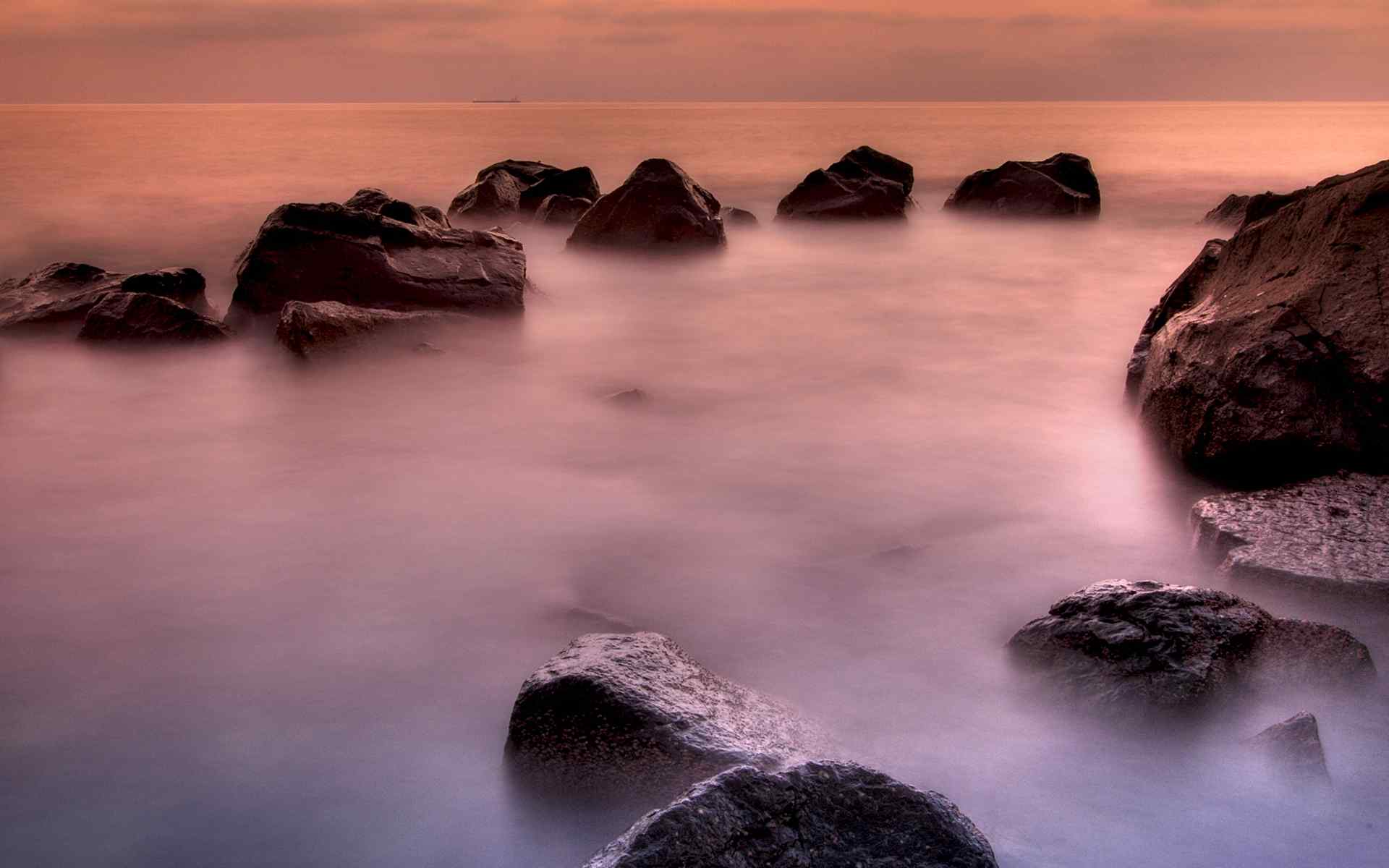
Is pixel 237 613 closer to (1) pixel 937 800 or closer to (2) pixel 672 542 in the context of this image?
(2) pixel 672 542

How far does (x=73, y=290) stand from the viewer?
9102mm

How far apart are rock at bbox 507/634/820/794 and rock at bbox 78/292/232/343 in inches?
254

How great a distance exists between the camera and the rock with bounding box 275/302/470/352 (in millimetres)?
7777

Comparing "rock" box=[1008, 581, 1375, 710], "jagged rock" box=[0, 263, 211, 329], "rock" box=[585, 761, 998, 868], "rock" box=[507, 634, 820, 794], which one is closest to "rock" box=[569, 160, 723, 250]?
"jagged rock" box=[0, 263, 211, 329]

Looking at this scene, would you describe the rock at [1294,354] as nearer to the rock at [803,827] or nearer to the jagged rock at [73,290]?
the rock at [803,827]

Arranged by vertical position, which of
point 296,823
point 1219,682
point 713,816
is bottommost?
point 296,823

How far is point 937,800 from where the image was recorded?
2213 mm

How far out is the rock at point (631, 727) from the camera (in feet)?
8.97

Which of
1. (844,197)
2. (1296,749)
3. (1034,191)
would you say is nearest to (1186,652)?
(1296,749)

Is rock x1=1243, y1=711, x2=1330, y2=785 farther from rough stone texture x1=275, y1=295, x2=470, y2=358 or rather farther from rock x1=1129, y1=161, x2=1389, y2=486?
rough stone texture x1=275, y1=295, x2=470, y2=358

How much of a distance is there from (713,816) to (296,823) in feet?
4.50

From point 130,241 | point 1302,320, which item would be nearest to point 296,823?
point 1302,320

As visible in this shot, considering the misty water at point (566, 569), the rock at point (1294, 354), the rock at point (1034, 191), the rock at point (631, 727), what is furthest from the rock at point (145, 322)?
the rock at point (1034, 191)

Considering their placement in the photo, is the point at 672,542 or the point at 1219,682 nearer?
the point at 1219,682
